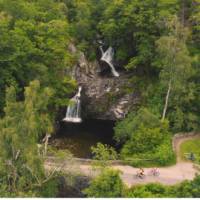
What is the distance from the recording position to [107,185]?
24.3 meters

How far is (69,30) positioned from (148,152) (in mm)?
16979

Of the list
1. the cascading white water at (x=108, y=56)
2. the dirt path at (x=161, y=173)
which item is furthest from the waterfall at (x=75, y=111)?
the dirt path at (x=161, y=173)

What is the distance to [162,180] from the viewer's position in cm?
2895

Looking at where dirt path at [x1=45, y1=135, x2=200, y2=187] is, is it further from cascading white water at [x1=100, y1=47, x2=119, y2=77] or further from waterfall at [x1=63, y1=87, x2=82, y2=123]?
cascading white water at [x1=100, y1=47, x2=119, y2=77]

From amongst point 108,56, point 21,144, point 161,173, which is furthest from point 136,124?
point 21,144

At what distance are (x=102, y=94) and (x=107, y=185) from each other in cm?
1690

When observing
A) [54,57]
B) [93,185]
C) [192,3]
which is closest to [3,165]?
[93,185]

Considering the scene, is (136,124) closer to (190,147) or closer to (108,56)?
(190,147)

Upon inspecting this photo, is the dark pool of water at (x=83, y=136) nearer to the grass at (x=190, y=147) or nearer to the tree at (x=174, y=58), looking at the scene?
the tree at (x=174, y=58)

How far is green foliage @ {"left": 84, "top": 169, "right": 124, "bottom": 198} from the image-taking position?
2434cm

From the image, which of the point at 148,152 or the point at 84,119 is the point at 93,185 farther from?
the point at 84,119

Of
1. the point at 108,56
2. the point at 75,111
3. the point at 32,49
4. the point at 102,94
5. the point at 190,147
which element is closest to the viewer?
the point at 190,147

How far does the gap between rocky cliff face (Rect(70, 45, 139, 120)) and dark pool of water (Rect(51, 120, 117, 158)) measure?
0.92 m

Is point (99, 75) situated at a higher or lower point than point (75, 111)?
higher
